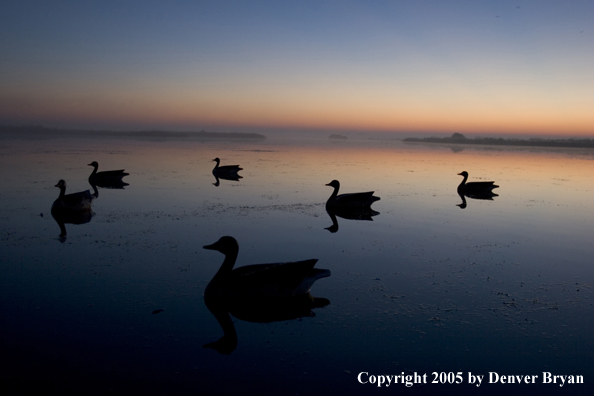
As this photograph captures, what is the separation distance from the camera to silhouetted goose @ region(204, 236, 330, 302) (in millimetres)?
6031

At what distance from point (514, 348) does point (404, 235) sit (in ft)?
19.7

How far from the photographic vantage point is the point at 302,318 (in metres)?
5.83

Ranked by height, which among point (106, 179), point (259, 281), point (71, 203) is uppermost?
point (106, 179)

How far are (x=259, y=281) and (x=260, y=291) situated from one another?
0.65 feet

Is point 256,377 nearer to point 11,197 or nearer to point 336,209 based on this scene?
point 336,209

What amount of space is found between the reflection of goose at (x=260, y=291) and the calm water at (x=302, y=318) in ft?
0.85

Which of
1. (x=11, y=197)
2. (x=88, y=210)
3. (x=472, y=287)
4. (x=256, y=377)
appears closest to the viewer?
(x=256, y=377)

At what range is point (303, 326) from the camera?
5.57 meters

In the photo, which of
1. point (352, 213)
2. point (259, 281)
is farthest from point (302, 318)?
point (352, 213)

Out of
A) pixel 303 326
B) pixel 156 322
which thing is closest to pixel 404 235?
pixel 303 326

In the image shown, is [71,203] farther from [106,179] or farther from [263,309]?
[263,309]

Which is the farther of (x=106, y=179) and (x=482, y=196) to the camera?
(x=106, y=179)

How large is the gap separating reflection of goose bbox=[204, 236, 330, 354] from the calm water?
258 millimetres

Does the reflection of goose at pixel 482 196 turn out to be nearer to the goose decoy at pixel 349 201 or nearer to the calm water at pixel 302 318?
the calm water at pixel 302 318
